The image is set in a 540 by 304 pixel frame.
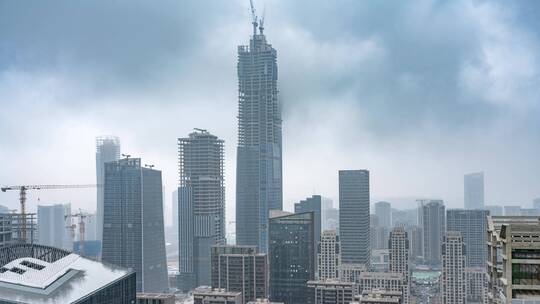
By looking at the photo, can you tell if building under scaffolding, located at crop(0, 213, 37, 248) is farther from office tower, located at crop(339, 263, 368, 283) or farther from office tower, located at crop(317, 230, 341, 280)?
office tower, located at crop(339, 263, 368, 283)

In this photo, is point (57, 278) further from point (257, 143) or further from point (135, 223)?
point (257, 143)

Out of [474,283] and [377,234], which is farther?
[377,234]

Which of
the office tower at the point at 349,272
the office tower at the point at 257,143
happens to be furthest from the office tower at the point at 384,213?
the office tower at the point at 349,272

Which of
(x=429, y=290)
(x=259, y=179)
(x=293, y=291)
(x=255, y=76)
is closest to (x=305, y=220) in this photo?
(x=293, y=291)

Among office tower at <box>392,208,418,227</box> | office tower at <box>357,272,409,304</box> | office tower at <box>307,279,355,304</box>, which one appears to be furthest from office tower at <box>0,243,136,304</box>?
office tower at <box>392,208,418,227</box>

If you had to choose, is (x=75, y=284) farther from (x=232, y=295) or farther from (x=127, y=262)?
(x=127, y=262)

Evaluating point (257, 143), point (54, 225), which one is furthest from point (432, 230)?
point (54, 225)
